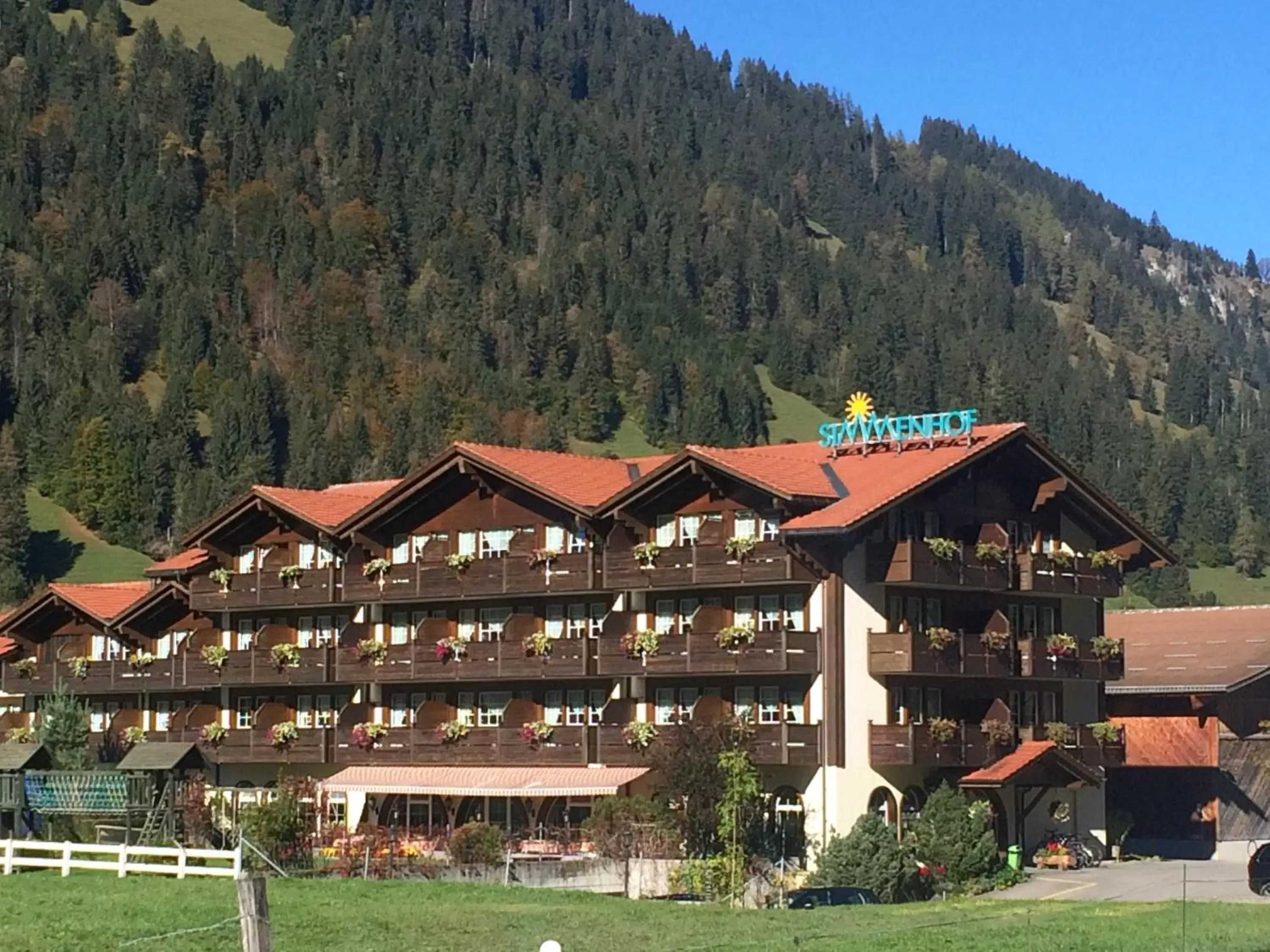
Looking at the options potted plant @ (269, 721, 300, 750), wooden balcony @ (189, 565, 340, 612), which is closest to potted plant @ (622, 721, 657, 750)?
wooden balcony @ (189, 565, 340, 612)

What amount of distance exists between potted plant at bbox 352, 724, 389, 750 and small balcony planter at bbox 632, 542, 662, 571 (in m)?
11.7

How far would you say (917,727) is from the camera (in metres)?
65.9

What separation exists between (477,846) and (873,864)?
1059 cm

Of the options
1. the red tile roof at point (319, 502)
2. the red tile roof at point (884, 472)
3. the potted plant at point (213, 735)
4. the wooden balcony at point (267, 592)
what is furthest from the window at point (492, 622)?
the potted plant at point (213, 735)

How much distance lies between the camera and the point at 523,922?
4138cm

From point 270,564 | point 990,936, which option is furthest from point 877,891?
point 270,564

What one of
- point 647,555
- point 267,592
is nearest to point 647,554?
point 647,555

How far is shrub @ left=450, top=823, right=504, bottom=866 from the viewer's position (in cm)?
6172

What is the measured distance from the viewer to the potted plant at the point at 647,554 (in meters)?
68.6

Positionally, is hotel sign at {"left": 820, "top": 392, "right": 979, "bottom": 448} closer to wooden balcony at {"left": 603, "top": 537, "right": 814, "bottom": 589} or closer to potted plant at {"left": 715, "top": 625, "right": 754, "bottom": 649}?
wooden balcony at {"left": 603, "top": 537, "right": 814, "bottom": 589}

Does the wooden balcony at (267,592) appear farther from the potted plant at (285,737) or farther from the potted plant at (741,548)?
the potted plant at (741,548)

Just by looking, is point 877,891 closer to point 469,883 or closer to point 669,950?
point 469,883

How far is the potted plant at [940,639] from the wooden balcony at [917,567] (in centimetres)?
135

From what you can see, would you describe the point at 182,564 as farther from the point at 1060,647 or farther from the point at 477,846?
the point at 1060,647
